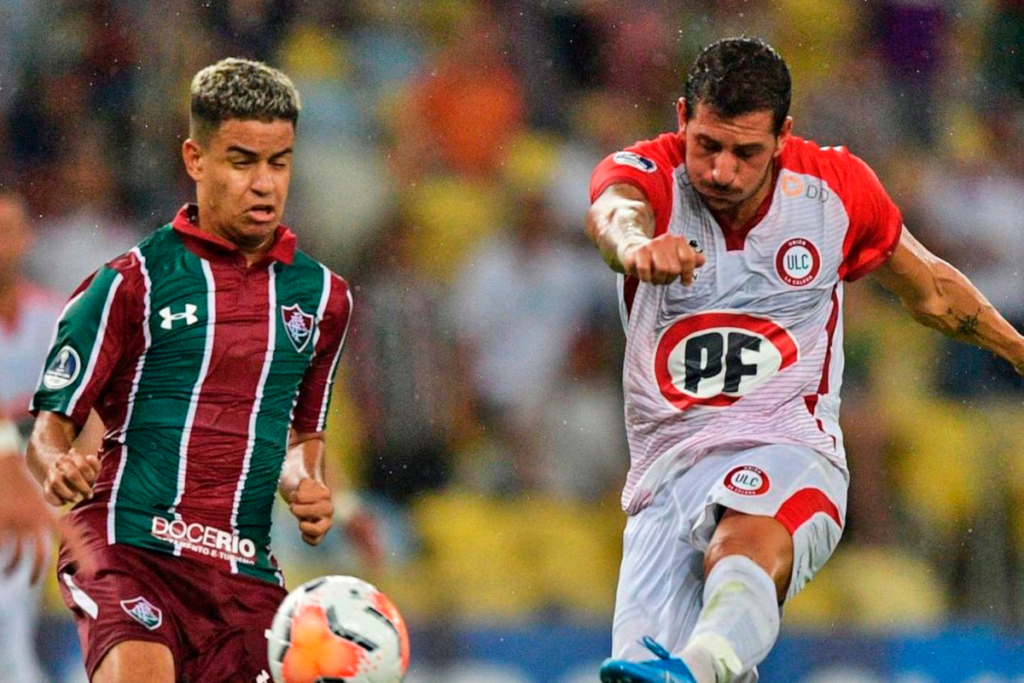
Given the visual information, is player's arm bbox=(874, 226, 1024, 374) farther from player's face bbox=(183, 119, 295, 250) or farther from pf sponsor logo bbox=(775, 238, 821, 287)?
player's face bbox=(183, 119, 295, 250)

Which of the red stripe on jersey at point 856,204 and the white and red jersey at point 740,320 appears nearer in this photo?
the white and red jersey at point 740,320

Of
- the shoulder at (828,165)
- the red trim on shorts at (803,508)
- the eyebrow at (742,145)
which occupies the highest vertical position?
the eyebrow at (742,145)

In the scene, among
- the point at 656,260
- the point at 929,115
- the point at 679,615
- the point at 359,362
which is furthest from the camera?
the point at 929,115

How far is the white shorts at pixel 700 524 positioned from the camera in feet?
13.1

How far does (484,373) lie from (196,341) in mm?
3430

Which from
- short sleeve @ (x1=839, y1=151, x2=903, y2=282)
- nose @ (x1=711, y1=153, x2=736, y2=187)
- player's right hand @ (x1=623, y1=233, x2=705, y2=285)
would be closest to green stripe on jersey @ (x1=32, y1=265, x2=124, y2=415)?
player's right hand @ (x1=623, y1=233, x2=705, y2=285)

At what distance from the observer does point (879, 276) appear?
4691 millimetres

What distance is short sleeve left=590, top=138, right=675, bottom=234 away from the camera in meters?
4.28

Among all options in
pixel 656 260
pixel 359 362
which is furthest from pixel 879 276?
pixel 359 362

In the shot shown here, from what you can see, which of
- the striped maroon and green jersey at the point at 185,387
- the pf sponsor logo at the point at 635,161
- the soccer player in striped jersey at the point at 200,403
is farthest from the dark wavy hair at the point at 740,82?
the striped maroon and green jersey at the point at 185,387

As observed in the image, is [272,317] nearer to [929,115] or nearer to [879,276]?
[879,276]

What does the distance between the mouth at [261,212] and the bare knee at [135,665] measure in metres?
0.99

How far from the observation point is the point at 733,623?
369 cm

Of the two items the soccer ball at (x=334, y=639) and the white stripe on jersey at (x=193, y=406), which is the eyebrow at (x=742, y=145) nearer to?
the white stripe on jersey at (x=193, y=406)
